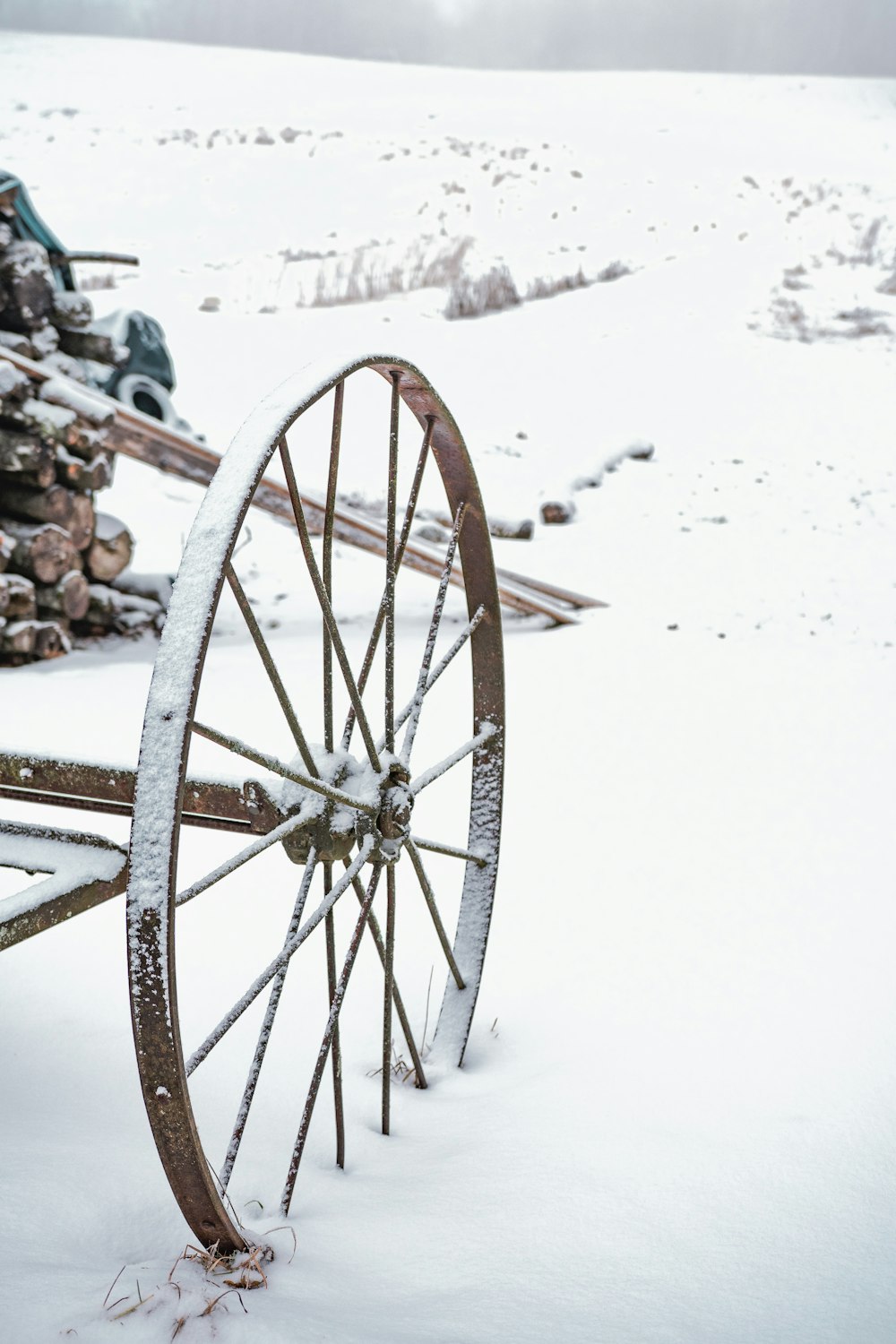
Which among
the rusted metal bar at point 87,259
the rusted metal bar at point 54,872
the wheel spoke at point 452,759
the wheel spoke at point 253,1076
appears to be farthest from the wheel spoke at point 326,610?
the rusted metal bar at point 87,259

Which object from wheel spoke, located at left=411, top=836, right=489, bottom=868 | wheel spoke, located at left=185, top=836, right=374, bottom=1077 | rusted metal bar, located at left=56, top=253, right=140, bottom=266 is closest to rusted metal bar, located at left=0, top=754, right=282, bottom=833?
wheel spoke, located at left=185, top=836, right=374, bottom=1077

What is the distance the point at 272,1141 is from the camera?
5.62 ft

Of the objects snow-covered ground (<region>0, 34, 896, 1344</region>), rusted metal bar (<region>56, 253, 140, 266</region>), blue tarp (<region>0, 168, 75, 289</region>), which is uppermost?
blue tarp (<region>0, 168, 75, 289</region>)

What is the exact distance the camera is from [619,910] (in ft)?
8.36

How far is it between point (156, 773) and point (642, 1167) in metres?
1.09

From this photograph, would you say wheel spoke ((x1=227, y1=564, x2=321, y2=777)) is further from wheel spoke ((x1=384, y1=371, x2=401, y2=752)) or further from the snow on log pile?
the snow on log pile

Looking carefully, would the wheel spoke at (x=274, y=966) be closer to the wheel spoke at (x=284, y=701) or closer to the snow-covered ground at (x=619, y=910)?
the wheel spoke at (x=284, y=701)

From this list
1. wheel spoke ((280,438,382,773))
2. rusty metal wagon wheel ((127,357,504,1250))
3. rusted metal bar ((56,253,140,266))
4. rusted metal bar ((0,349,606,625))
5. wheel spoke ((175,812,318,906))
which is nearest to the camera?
rusty metal wagon wheel ((127,357,504,1250))

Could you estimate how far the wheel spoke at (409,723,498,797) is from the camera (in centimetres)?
181

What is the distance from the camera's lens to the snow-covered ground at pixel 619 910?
1394 mm

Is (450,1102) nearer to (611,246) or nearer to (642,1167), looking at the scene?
(642,1167)

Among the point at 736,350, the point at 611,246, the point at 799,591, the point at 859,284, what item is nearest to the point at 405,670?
the point at 799,591

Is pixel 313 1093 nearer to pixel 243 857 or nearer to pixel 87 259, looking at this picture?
pixel 243 857

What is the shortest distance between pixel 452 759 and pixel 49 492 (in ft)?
9.24
